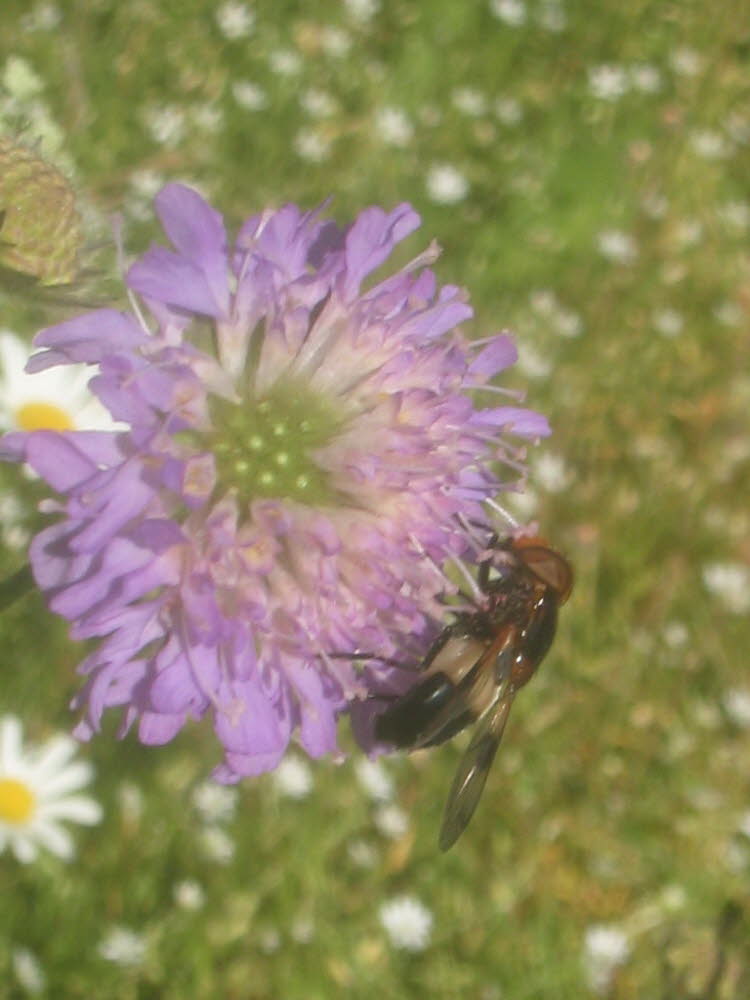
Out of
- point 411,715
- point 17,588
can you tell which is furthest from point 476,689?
point 17,588

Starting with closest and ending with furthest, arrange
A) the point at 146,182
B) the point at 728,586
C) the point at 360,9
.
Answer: the point at 146,182 < the point at 728,586 < the point at 360,9

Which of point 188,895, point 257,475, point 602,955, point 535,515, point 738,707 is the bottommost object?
point 602,955

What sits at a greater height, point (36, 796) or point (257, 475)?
point (257, 475)

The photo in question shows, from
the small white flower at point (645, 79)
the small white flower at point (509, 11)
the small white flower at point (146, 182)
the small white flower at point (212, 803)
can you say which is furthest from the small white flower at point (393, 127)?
the small white flower at point (212, 803)

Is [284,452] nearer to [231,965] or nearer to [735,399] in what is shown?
[231,965]

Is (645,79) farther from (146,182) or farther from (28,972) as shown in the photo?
(28,972)

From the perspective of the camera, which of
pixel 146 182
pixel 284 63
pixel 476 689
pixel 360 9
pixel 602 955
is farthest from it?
pixel 360 9

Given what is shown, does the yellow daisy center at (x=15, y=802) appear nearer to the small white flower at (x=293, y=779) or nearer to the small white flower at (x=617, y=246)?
the small white flower at (x=293, y=779)
